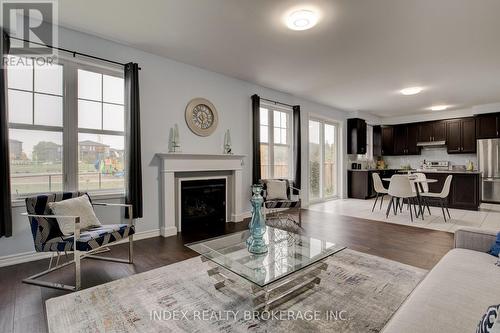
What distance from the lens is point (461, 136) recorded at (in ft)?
24.2

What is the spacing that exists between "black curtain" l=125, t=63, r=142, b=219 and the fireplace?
782 millimetres

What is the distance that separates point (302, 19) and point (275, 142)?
321cm

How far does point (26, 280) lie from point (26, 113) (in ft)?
6.03

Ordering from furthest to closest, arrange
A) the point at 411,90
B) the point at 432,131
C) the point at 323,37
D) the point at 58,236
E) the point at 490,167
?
the point at 432,131 < the point at 490,167 < the point at 411,90 < the point at 323,37 < the point at 58,236

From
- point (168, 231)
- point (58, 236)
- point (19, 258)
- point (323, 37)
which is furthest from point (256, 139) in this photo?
point (19, 258)

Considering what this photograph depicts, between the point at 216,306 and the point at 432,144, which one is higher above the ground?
the point at 432,144

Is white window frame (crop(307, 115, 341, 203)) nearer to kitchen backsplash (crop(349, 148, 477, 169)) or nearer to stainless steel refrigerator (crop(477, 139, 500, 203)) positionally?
kitchen backsplash (crop(349, 148, 477, 169))

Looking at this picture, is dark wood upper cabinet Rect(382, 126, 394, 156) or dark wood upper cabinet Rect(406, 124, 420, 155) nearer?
dark wood upper cabinet Rect(406, 124, 420, 155)

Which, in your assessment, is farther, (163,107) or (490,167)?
(490,167)

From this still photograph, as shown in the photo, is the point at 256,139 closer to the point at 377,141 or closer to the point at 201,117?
the point at 201,117

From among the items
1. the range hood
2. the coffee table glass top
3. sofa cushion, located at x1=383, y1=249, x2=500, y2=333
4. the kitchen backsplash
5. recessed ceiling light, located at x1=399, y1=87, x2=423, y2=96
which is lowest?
the coffee table glass top

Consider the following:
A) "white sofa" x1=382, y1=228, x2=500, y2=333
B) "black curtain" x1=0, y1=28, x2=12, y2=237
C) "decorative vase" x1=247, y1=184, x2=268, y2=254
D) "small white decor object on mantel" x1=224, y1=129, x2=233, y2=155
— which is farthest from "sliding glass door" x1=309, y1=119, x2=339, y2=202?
"black curtain" x1=0, y1=28, x2=12, y2=237

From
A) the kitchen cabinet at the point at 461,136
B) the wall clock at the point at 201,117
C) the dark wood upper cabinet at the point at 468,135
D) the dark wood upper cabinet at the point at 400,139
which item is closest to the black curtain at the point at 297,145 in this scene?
the wall clock at the point at 201,117

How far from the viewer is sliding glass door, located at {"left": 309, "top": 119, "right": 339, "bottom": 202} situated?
694 centimetres
